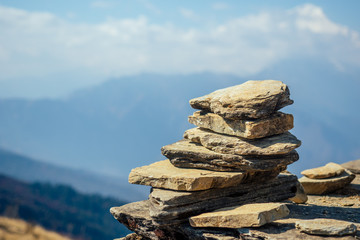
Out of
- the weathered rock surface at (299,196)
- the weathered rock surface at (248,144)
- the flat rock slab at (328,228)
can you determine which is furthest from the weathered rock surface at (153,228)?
the weathered rock surface at (299,196)

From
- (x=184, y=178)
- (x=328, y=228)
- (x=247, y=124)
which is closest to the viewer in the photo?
(x=328, y=228)

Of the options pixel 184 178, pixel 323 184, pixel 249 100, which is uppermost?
pixel 249 100

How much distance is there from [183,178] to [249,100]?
2366mm

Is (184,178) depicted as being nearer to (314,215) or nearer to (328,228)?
(328,228)

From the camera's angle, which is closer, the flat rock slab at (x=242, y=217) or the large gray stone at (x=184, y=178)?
the flat rock slab at (x=242, y=217)

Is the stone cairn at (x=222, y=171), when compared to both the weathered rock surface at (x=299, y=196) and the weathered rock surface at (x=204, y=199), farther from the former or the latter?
the weathered rock surface at (x=299, y=196)

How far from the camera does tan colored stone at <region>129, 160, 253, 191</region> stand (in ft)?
31.4

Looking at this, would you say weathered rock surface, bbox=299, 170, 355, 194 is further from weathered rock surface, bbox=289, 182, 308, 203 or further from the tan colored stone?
the tan colored stone

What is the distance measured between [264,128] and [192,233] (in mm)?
2945

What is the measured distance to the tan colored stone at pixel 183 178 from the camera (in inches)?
376

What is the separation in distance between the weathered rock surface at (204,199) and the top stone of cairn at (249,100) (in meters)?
1.86

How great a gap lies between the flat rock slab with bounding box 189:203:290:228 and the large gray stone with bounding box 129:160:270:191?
0.68 metres

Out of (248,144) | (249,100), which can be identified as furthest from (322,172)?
(249,100)

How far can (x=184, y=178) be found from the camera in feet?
31.4
